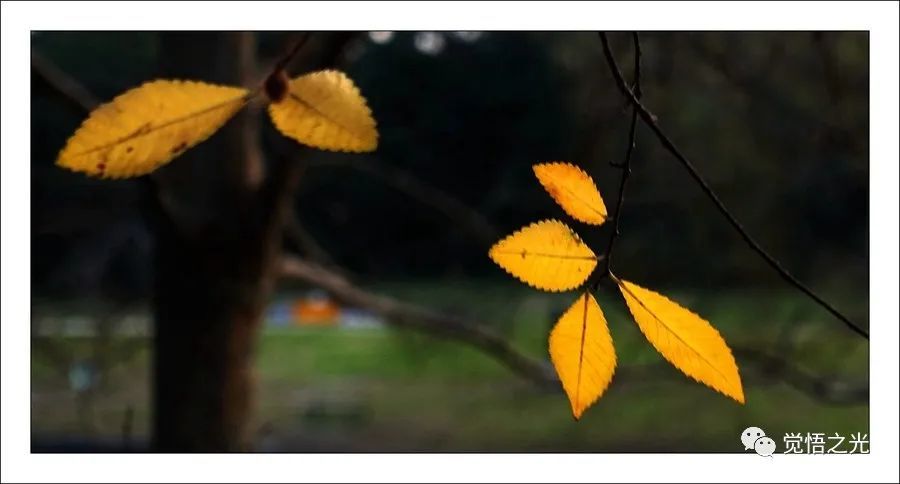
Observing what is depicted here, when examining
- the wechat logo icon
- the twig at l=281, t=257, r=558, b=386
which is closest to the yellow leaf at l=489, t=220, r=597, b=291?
the wechat logo icon

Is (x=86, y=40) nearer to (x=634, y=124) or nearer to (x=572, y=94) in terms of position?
(x=572, y=94)

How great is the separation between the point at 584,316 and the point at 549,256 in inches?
0.6

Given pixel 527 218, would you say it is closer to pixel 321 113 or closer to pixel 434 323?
pixel 434 323

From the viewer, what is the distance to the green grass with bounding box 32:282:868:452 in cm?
165

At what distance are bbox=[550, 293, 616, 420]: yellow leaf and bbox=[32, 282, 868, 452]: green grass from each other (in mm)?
1047

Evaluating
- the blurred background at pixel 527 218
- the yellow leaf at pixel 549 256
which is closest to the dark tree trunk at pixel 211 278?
the blurred background at pixel 527 218

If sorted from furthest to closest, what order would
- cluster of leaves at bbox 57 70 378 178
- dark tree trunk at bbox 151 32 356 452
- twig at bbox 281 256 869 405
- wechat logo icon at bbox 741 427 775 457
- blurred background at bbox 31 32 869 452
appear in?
blurred background at bbox 31 32 869 452 < twig at bbox 281 256 869 405 < dark tree trunk at bbox 151 32 356 452 < wechat logo icon at bbox 741 427 775 457 < cluster of leaves at bbox 57 70 378 178

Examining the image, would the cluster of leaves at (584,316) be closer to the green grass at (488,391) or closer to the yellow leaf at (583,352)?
the yellow leaf at (583,352)

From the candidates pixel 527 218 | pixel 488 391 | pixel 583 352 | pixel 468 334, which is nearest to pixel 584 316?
pixel 583 352

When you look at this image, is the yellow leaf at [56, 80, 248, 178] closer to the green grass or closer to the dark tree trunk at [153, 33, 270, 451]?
the dark tree trunk at [153, 33, 270, 451]

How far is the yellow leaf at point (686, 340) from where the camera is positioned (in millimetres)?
164

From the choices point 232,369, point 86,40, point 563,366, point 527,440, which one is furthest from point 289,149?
point 527,440

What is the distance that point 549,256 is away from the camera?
0.17 meters

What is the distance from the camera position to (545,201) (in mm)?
1580
